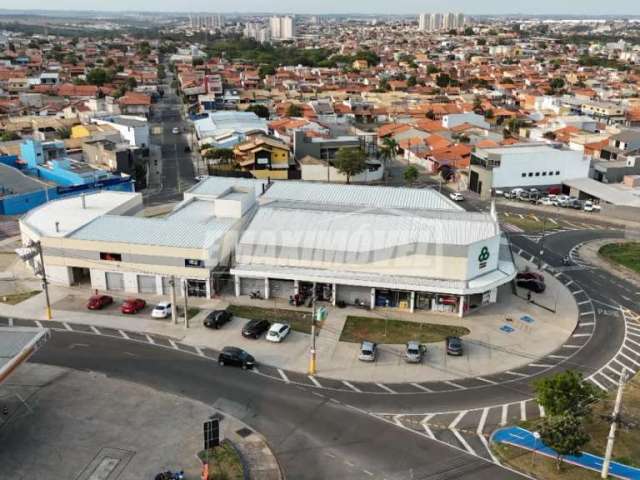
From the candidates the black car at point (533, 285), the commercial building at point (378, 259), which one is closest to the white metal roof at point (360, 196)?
the commercial building at point (378, 259)

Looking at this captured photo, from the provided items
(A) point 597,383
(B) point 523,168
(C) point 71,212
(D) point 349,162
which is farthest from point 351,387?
(B) point 523,168

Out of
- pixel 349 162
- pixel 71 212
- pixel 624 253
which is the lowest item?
pixel 624 253

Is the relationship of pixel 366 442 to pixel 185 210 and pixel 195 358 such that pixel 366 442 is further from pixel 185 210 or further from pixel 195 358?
pixel 185 210

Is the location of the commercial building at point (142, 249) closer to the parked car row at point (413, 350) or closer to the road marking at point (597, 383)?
the parked car row at point (413, 350)

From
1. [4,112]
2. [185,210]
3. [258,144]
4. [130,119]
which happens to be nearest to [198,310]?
[185,210]

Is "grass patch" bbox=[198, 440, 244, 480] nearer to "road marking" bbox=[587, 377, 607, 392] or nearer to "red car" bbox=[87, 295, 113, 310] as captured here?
"red car" bbox=[87, 295, 113, 310]

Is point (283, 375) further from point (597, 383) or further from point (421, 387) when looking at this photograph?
point (597, 383)
